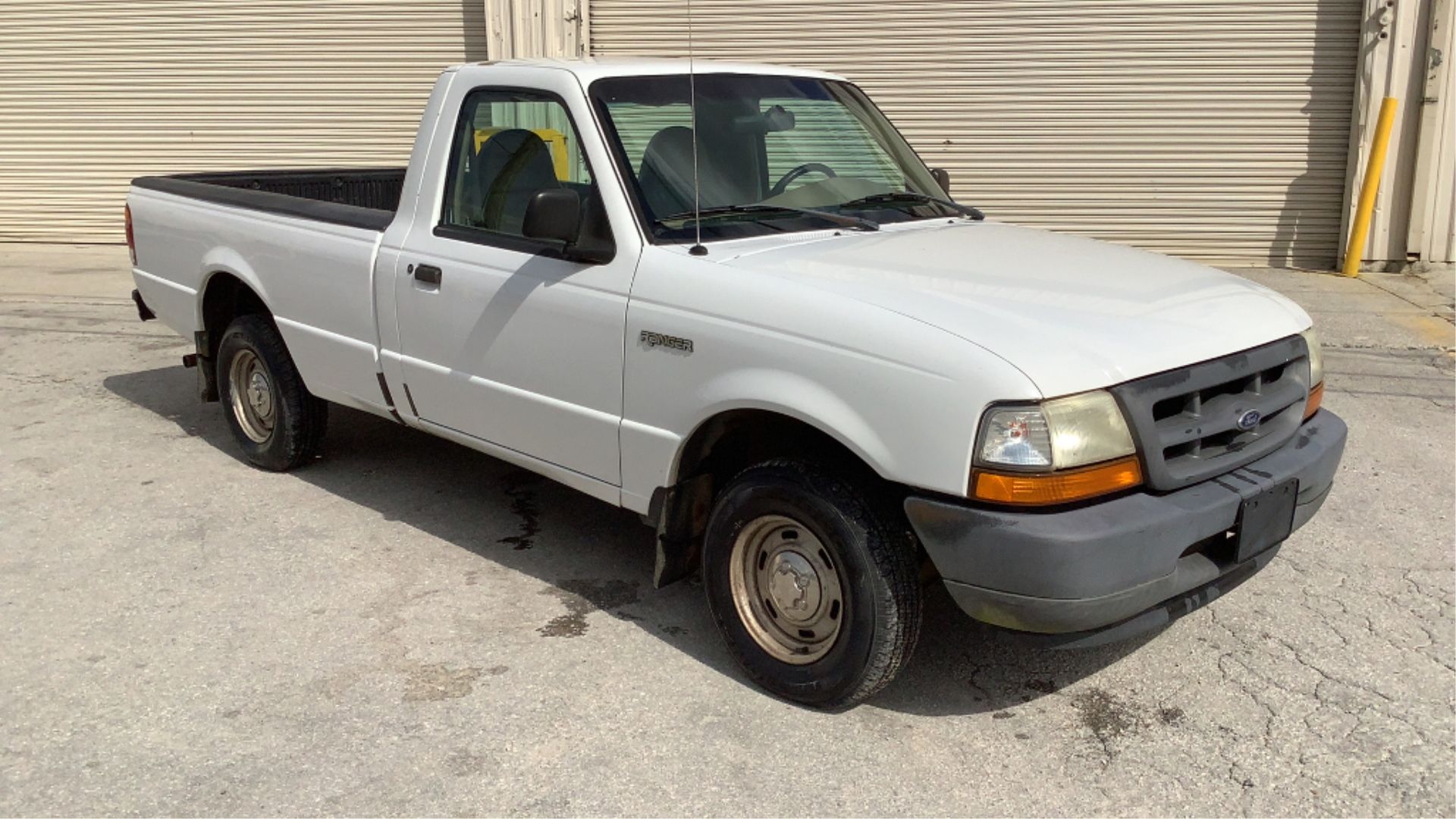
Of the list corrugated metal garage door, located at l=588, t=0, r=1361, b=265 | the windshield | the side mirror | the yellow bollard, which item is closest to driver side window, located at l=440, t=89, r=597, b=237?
the windshield

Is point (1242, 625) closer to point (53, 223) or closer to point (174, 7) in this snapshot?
point (174, 7)

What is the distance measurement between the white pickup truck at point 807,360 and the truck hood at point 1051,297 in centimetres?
1

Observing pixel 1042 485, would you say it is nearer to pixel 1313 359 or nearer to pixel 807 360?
pixel 807 360

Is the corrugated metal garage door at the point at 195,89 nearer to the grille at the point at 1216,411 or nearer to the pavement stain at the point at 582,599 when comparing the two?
the pavement stain at the point at 582,599

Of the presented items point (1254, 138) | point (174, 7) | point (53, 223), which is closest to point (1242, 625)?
point (1254, 138)

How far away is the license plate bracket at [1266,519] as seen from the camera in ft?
11.6

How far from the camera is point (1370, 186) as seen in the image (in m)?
10.9

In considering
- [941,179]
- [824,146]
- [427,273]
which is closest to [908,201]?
[824,146]

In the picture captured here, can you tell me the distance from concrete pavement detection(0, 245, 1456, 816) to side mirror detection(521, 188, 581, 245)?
133 cm

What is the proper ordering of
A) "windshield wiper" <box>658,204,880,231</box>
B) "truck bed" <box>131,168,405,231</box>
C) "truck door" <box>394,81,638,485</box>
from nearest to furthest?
1. "truck door" <box>394,81,638,485</box>
2. "windshield wiper" <box>658,204,880,231</box>
3. "truck bed" <box>131,168,405,231</box>

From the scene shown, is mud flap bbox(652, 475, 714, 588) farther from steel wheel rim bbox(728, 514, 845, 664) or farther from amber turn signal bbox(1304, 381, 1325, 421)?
amber turn signal bbox(1304, 381, 1325, 421)

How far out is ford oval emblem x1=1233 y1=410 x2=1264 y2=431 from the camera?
361 centimetres

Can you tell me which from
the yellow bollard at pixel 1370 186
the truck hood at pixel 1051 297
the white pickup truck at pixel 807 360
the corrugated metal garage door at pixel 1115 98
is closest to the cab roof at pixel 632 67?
the white pickup truck at pixel 807 360

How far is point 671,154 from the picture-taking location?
14.6 ft
